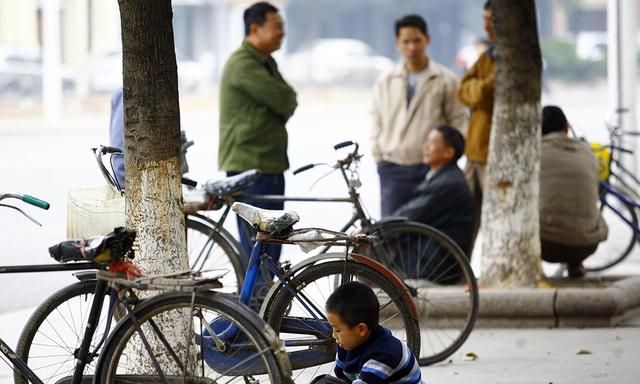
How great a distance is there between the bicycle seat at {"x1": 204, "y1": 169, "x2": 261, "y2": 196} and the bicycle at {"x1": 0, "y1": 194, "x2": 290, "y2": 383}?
6.64ft

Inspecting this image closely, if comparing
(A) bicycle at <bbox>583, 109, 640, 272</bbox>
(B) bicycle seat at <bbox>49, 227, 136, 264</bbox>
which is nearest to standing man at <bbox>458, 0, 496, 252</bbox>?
(A) bicycle at <bbox>583, 109, 640, 272</bbox>

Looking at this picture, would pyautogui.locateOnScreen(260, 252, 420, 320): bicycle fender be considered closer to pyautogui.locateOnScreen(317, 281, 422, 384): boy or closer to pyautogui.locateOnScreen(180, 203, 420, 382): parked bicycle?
pyautogui.locateOnScreen(180, 203, 420, 382): parked bicycle

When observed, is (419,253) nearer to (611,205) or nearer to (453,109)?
(453,109)

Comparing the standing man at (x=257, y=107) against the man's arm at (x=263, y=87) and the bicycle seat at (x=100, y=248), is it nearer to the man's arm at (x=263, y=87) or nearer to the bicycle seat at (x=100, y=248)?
the man's arm at (x=263, y=87)

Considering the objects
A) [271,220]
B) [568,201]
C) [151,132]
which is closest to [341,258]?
[271,220]

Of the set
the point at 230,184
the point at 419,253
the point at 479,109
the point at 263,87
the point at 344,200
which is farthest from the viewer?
the point at 479,109

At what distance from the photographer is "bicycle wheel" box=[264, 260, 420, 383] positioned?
594cm

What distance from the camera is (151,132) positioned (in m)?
5.77

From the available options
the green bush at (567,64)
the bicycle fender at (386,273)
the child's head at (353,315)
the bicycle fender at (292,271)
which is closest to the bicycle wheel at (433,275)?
the bicycle fender at (386,273)

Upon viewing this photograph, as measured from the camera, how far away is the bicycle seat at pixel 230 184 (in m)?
7.68

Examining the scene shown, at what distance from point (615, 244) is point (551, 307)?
4.49 meters

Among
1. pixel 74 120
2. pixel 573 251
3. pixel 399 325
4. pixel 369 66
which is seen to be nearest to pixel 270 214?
pixel 399 325

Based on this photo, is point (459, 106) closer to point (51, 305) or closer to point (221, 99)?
point (221, 99)

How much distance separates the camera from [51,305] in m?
5.75
